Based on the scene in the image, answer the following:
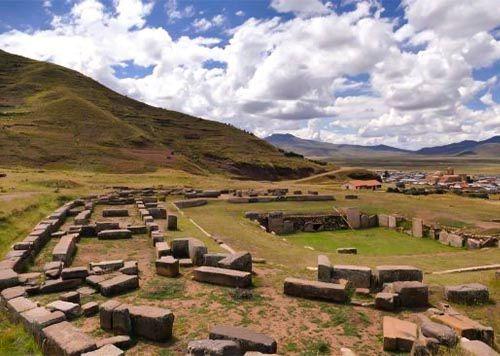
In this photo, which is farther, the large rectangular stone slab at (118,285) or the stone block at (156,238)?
the stone block at (156,238)

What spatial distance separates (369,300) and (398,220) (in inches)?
941

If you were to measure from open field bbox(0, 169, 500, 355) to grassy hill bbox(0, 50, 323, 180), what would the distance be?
91.5ft

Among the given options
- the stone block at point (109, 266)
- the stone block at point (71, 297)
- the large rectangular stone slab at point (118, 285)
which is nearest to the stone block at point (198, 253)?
the stone block at point (109, 266)

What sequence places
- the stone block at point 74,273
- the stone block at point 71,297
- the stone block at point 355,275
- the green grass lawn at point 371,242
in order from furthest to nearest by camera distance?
the green grass lawn at point 371,242 → the stone block at point 355,275 → the stone block at point 74,273 → the stone block at point 71,297

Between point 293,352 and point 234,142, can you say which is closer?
point 293,352

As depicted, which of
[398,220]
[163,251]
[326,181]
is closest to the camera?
[163,251]

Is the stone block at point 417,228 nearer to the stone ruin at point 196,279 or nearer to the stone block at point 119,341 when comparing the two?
the stone ruin at point 196,279

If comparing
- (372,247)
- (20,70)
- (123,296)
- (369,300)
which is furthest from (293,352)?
(20,70)

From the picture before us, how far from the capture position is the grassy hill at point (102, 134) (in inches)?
2616

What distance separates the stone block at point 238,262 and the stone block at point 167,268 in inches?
49.9

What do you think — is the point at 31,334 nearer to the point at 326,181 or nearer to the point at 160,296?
the point at 160,296

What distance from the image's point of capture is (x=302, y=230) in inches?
1353

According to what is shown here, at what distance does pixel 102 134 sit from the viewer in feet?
269

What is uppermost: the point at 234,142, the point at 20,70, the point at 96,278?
the point at 20,70
